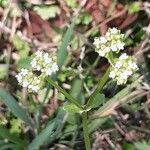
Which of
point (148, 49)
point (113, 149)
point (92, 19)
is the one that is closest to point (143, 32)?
point (148, 49)

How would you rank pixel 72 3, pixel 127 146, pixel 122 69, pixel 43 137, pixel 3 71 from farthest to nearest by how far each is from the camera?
pixel 72 3 < pixel 3 71 < pixel 127 146 < pixel 43 137 < pixel 122 69

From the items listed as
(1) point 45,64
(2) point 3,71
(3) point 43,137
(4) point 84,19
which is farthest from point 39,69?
(4) point 84,19

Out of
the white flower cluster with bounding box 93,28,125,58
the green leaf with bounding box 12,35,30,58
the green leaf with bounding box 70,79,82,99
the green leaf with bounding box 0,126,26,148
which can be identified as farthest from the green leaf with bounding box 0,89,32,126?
the white flower cluster with bounding box 93,28,125,58

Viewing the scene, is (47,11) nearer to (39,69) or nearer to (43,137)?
(43,137)

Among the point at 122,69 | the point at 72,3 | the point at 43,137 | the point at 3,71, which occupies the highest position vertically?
the point at 72,3

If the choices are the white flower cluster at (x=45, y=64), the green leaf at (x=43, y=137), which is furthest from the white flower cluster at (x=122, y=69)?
the green leaf at (x=43, y=137)

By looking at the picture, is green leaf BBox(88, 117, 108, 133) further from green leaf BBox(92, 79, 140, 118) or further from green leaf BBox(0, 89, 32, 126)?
green leaf BBox(0, 89, 32, 126)

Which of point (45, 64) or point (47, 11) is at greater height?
point (47, 11)
